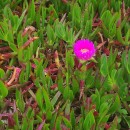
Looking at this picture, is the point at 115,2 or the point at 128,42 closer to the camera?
the point at 128,42

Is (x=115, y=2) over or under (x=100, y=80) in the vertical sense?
over

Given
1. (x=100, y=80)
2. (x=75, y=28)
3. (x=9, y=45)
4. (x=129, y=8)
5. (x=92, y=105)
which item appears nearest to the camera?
(x=92, y=105)

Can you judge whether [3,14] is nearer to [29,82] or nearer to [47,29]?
[47,29]

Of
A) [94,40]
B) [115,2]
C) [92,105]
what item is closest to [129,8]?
[115,2]

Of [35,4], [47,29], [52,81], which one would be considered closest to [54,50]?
[47,29]

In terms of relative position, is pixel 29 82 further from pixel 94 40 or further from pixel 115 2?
pixel 115 2

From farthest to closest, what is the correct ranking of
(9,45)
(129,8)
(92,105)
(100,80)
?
(129,8), (9,45), (100,80), (92,105)
